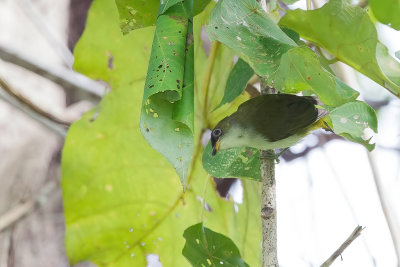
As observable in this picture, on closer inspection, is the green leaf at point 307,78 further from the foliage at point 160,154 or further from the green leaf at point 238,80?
the green leaf at point 238,80

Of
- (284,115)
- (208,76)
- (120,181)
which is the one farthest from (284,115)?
(120,181)

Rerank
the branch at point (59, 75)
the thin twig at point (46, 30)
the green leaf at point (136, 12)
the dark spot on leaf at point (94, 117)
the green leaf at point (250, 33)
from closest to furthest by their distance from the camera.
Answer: the green leaf at point (250, 33) → the green leaf at point (136, 12) → the dark spot on leaf at point (94, 117) → the branch at point (59, 75) → the thin twig at point (46, 30)

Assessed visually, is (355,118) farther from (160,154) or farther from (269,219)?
(160,154)

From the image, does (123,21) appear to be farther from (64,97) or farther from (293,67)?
(64,97)

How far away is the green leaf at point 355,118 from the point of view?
0.61m

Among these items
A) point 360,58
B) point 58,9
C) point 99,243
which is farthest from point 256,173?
point 58,9

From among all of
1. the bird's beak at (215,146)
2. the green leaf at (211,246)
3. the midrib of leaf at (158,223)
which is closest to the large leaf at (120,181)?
the midrib of leaf at (158,223)

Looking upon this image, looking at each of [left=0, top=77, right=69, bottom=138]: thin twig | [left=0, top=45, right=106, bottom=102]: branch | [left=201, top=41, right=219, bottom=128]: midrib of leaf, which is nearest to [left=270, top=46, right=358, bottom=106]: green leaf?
[left=201, top=41, right=219, bottom=128]: midrib of leaf

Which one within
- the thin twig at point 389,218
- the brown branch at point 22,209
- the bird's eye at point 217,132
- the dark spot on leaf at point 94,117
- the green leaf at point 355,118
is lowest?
the thin twig at point 389,218

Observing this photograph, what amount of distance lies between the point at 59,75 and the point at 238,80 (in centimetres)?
45

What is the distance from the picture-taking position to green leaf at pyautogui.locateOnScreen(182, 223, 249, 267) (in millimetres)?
688

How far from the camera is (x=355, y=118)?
0.62 meters

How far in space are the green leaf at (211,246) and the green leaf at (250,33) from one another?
24 centimetres

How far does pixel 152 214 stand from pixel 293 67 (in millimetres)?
478
